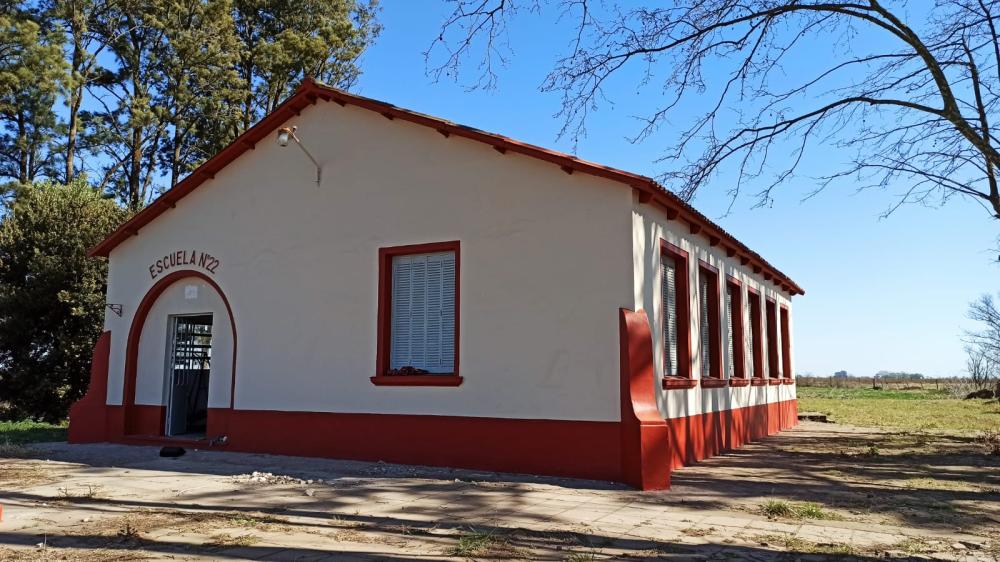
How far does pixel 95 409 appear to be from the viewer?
13812mm

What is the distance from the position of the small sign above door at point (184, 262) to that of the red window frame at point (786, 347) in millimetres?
14370

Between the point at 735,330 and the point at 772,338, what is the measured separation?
4.63m

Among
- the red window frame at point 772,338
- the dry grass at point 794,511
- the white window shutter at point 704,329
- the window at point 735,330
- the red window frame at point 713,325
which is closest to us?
the dry grass at point 794,511

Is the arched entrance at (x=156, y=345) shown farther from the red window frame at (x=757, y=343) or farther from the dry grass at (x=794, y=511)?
the red window frame at (x=757, y=343)

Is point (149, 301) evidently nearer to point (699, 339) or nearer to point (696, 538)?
point (699, 339)

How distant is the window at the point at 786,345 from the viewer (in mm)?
20219

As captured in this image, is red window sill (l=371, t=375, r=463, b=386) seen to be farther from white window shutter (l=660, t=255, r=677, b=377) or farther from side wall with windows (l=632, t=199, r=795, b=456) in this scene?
white window shutter (l=660, t=255, r=677, b=377)

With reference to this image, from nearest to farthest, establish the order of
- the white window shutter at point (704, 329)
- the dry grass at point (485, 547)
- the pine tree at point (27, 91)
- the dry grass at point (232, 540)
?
→ the dry grass at point (485, 547), the dry grass at point (232, 540), the white window shutter at point (704, 329), the pine tree at point (27, 91)

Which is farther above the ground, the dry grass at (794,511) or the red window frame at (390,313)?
the red window frame at (390,313)

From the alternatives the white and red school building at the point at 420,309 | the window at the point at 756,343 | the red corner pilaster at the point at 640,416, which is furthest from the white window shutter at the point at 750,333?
the red corner pilaster at the point at 640,416

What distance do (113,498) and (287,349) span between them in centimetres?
415

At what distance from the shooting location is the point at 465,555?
18.4ft

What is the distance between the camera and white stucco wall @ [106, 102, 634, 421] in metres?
9.47

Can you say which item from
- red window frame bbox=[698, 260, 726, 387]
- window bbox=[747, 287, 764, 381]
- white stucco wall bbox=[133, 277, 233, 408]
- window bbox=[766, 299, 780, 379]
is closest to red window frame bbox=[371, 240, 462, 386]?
white stucco wall bbox=[133, 277, 233, 408]
